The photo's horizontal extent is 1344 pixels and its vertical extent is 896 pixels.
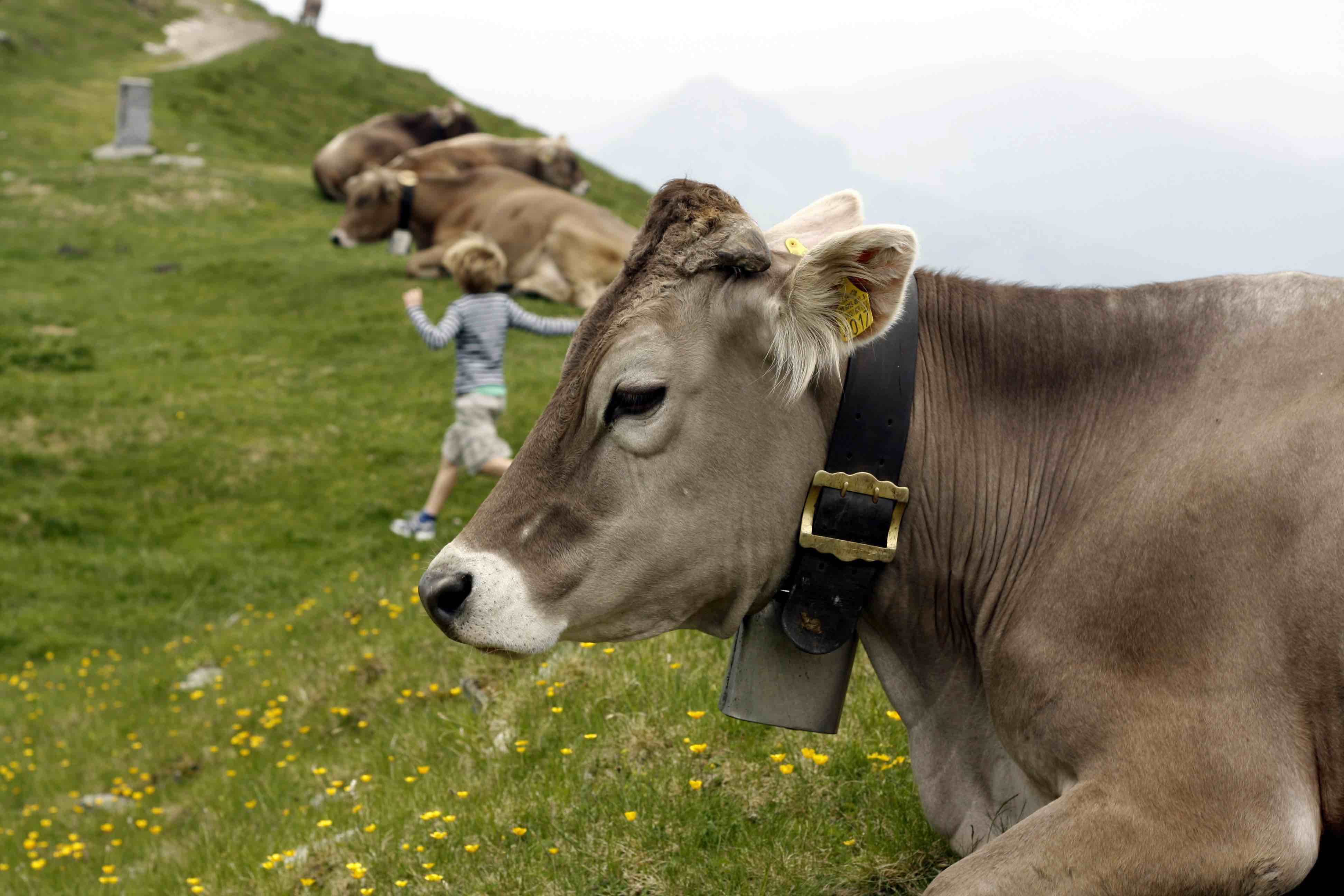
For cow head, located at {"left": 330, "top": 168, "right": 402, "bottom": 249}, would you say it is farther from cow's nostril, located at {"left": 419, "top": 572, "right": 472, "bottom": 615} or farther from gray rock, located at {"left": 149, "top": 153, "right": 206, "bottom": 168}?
cow's nostril, located at {"left": 419, "top": 572, "right": 472, "bottom": 615}

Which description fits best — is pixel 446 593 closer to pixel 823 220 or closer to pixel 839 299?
pixel 839 299

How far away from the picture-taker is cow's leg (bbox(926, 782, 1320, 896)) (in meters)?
2.93

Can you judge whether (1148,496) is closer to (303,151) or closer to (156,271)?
(156,271)

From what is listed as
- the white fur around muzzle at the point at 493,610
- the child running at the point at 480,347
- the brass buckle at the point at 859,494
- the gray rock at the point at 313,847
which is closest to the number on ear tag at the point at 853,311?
the brass buckle at the point at 859,494

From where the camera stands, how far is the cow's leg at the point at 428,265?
21250 millimetres

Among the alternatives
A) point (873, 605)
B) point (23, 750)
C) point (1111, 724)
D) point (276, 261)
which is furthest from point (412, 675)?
point (276, 261)

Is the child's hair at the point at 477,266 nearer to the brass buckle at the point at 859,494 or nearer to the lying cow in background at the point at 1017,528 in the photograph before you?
the lying cow in background at the point at 1017,528

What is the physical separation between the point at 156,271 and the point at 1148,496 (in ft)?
77.8

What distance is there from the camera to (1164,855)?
2.94 meters

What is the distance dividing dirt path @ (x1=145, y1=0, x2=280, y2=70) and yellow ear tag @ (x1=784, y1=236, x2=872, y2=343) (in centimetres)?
4168

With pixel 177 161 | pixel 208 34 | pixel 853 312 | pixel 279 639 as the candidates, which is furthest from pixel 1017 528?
pixel 208 34

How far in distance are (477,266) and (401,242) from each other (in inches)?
446

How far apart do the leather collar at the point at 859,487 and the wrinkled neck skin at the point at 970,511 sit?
0.10 metres

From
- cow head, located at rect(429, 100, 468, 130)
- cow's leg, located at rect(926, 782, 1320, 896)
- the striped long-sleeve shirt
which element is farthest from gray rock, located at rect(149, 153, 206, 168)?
cow's leg, located at rect(926, 782, 1320, 896)
